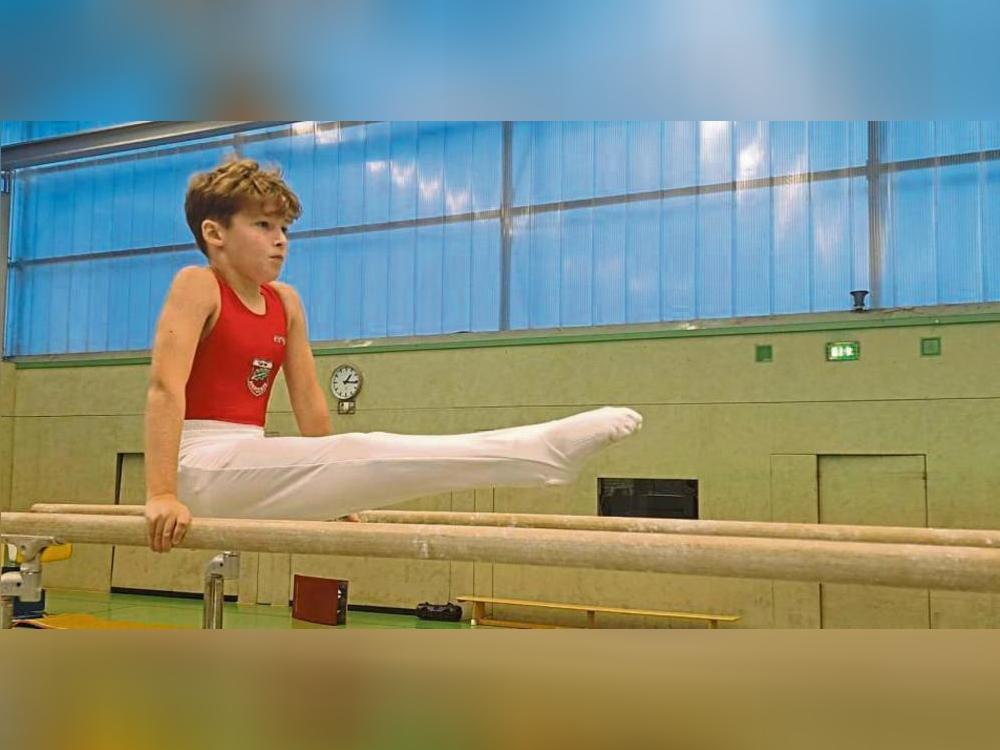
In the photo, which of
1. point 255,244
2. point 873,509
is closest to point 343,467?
point 255,244

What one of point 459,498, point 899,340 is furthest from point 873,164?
point 459,498

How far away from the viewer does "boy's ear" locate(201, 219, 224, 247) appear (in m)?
2.99

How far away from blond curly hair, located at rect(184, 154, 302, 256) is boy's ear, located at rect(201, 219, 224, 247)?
0.06ft

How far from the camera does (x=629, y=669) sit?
3723 mm

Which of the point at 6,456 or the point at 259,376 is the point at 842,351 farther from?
the point at 6,456

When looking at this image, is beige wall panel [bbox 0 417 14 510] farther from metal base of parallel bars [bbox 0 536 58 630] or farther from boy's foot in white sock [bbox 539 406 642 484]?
boy's foot in white sock [bbox 539 406 642 484]

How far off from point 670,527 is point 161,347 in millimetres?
1816

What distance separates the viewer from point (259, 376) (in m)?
2.98

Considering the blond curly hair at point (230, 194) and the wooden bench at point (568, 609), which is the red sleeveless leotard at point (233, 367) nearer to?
the blond curly hair at point (230, 194)

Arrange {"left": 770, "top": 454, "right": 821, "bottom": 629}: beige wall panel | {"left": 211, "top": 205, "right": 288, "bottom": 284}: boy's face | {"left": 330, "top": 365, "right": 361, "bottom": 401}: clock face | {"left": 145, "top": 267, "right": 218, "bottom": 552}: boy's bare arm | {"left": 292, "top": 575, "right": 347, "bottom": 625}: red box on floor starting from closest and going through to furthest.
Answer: {"left": 145, "top": 267, "right": 218, "bottom": 552}: boy's bare arm, {"left": 211, "top": 205, "right": 288, "bottom": 284}: boy's face, {"left": 770, "top": 454, "right": 821, "bottom": 629}: beige wall panel, {"left": 292, "top": 575, "right": 347, "bottom": 625}: red box on floor, {"left": 330, "top": 365, "right": 361, "bottom": 401}: clock face

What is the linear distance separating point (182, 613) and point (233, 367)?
6031 millimetres

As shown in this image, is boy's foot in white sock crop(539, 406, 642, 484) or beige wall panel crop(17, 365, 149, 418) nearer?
boy's foot in white sock crop(539, 406, 642, 484)

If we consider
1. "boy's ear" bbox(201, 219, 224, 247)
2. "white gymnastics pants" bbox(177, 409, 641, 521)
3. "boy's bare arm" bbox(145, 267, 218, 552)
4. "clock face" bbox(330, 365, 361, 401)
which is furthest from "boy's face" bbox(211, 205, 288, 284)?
"clock face" bbox(330, 365, 361, 401)
